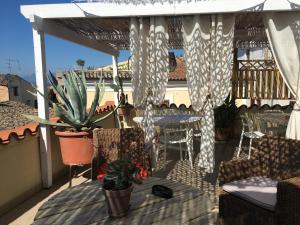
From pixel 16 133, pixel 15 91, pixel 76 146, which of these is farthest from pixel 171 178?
pixel 15 91

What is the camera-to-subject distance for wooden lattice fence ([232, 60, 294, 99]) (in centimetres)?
768

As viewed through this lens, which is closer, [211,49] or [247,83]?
[211,49]

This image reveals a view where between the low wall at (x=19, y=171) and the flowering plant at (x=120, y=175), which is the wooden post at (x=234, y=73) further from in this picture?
the flowering plant at (x=120, y=175)

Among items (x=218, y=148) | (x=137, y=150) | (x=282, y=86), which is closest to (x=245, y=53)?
(x=282, y=86)

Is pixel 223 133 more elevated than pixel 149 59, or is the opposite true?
pixel 149 59

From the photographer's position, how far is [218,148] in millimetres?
5855

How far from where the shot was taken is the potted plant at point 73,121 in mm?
4016

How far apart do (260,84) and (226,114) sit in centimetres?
207

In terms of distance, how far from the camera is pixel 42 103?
157 inches

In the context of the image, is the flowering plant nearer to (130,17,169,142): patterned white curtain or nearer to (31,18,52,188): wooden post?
(130,17,169,142): patterned white curtain

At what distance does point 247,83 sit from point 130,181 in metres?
6.58

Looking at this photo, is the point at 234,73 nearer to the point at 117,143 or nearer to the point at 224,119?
the point at 224,119

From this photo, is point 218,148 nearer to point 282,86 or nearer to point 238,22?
point 238,22

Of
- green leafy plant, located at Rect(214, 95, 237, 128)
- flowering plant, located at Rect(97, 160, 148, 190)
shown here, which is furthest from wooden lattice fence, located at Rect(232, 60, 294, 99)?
flowering plant, located at Rect(97, 160, 148, 190)
